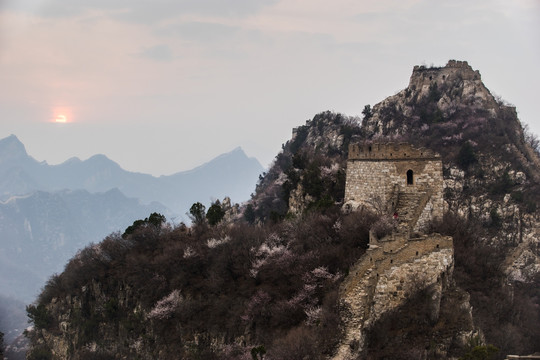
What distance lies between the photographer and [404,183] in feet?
111

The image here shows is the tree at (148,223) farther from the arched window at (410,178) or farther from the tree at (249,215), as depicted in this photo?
the tree at (249,215)

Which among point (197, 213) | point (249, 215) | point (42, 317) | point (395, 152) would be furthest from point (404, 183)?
point (249, 215)

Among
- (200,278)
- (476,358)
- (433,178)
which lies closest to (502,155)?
(433,178)

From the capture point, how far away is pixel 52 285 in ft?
168

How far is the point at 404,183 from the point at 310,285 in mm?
8580

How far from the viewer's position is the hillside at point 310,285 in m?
26.6

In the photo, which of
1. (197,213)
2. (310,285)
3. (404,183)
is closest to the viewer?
(310,285)

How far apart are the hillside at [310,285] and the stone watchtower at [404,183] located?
98 cm

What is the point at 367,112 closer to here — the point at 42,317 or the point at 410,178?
the point at 410,178

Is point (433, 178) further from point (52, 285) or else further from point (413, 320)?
point (52, 285)

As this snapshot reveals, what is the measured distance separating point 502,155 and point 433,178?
37.9 m

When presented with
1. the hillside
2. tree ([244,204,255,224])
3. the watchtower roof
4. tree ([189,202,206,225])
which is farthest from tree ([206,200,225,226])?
tree ([244,204,255,224])

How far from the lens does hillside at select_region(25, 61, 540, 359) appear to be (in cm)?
2664

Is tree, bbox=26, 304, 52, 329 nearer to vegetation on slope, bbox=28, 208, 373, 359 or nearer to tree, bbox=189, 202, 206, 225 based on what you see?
vegetation on slope, bbox=28, 208, 373, 359
